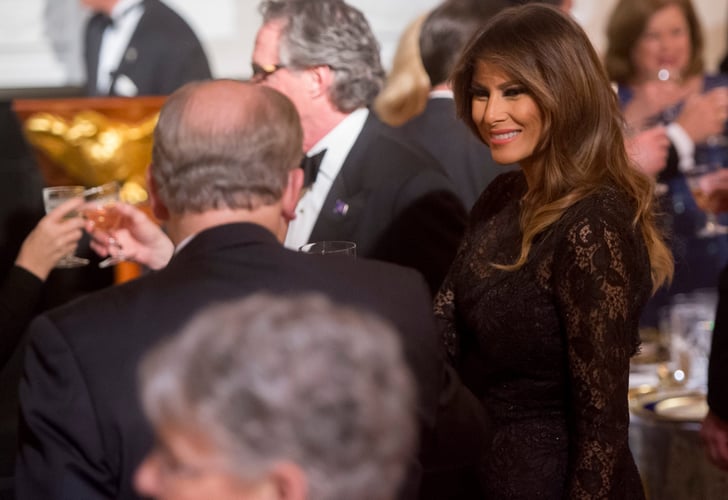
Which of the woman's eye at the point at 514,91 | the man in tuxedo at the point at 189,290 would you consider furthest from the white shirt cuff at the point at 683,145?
the man in tuxedo at the point at 189,290

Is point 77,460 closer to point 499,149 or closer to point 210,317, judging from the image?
point 210,317

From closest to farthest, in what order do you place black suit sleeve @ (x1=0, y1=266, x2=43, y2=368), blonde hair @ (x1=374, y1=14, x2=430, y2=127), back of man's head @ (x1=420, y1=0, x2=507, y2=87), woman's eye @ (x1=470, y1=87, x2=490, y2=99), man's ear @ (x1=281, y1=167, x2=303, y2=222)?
man's ear @ (x1=281, y1=167, x2=303, y2=222), woman's eye @ (x1=470, y1=87, x2=490, y2=99), black suit sleeve @ (x1=0, y1=266, x2=43, y2=368), back of man's head @ (x1=420, y1=0, x2=507, y2=87), blonde hair @ (x1=374, y1=14, x2=430, y2=127)

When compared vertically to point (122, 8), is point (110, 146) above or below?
below

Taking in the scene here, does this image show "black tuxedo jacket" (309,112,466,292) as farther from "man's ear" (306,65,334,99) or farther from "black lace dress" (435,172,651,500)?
"black lace dress" (435,172,651,500)

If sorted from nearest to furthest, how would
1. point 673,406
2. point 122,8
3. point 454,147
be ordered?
point 673,406, point 454,147, point 122,8

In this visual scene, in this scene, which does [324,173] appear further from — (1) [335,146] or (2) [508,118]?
(2) [508,118]

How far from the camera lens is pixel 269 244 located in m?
1.63

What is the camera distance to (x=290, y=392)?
99 centimetres

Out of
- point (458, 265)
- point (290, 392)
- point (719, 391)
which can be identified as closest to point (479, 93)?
point (458, 265)

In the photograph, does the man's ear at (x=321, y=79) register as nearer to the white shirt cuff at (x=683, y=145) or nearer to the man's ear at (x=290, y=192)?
the man's ear at (x=290, y=192)

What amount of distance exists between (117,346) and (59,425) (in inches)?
5.6

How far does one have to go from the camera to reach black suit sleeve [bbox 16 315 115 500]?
1.55m

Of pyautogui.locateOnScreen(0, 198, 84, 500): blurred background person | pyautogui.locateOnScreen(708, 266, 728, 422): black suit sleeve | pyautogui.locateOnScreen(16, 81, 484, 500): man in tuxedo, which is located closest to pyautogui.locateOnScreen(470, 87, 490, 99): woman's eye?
pyautogui.locateOnScreen(16, 81, 484, 500): man in tuxedo

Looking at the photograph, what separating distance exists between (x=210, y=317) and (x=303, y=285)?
544 mm
